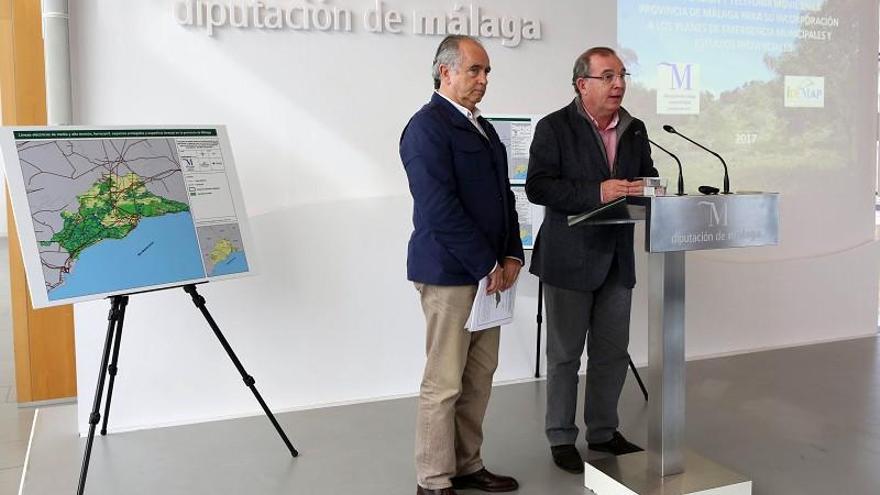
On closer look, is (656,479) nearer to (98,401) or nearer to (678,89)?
(98,401)

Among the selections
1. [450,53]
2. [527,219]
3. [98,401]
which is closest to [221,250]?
[98,401]

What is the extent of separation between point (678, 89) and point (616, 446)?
262 cm

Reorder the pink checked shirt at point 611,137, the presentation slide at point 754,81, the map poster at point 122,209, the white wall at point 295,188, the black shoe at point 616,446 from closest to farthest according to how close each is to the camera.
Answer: the map poster at point 122,209
the pink checked shirt at point 611,137
the black shoe at point 616,446
the white wall at point 295,188
the presentation slide at point 754,81

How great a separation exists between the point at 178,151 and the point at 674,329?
85.9 inches

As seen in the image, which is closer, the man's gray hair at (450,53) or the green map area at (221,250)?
A: the man's gray hair at (450,53)

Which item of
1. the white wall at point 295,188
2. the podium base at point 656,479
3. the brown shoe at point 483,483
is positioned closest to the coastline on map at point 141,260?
the white wall at point 295,188

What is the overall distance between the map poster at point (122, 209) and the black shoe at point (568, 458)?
5.16 feet

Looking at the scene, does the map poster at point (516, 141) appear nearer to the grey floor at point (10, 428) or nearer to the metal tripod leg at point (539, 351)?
the metal tripod leg at point (539, 351)

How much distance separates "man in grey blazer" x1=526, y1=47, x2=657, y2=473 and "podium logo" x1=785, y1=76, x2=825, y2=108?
8.56 ft

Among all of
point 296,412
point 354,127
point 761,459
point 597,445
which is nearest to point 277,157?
point 354,127

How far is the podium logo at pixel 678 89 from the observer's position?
510 cm

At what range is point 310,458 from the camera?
11.7 ft

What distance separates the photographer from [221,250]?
11.5 feet

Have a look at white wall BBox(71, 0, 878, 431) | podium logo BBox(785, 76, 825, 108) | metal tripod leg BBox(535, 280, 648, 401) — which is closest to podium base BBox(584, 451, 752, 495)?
metal tripod leg BBox(535, 280, 648, 401)
